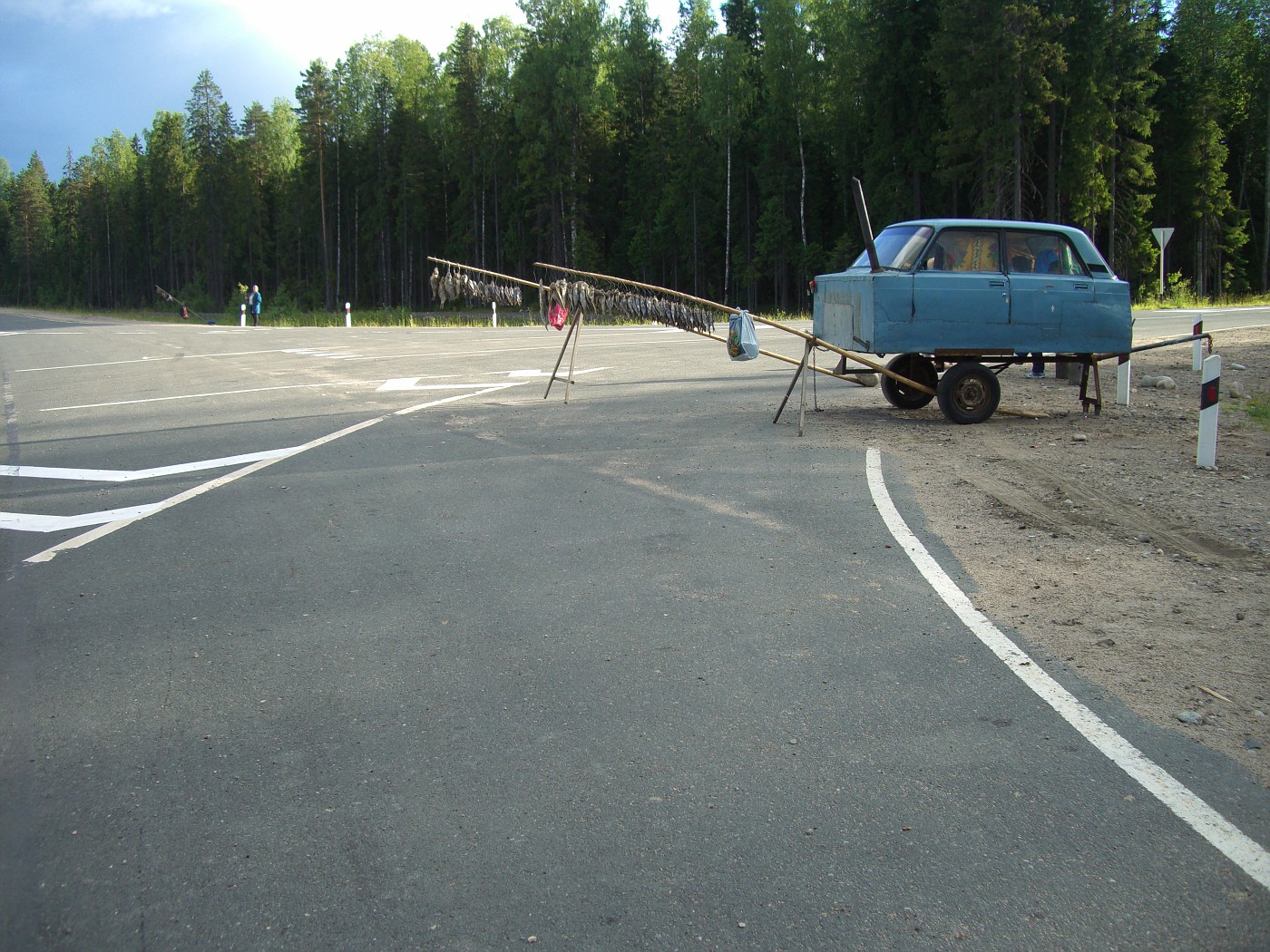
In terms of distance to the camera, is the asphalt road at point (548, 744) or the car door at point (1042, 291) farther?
the car door at point (1042, 291)

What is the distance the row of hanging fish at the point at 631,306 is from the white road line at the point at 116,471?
4.47 meters

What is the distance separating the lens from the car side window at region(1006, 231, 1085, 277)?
12188mm

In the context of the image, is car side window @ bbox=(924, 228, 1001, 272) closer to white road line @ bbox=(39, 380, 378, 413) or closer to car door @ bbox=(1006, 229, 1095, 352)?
car door @ bbox=(1006, 229, 1095, 352)

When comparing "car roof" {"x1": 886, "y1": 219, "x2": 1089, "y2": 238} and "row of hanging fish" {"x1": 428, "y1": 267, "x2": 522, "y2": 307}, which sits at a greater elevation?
"car roof" {"x1": 886, "y1": 219, "x2": 1089, "y2": 238}

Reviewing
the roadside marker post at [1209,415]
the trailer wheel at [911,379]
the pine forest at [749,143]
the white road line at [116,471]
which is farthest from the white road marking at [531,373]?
the pine forest at [749,143]

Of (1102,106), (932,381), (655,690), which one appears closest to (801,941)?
(655,690)

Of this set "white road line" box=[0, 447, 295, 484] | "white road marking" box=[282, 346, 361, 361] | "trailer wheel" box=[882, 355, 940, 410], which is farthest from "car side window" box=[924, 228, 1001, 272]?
"white road marking" box=[282, 346, 361, 361]

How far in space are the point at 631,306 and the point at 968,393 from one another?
13.3 ft

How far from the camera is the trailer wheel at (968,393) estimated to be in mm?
12375

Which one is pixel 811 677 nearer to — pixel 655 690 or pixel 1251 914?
pixel 655 690

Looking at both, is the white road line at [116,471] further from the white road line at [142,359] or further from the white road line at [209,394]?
the white road line at [142,359]

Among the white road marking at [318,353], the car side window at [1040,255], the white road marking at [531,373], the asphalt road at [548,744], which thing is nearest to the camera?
the asphalt road at [548,744]

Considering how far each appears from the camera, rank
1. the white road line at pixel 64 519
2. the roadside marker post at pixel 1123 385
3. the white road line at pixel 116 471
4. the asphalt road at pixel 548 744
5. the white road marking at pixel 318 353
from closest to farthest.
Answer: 1. the asphalt road at pixel 548 744
2. the white road line at pixel 64 519
3. the white road line at pixel 116 471
4. the roadside marker post at pixel 1123 385
5. the white road marking at pixel 318 353

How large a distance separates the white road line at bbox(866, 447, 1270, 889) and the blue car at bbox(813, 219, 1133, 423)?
5589 millimetres
